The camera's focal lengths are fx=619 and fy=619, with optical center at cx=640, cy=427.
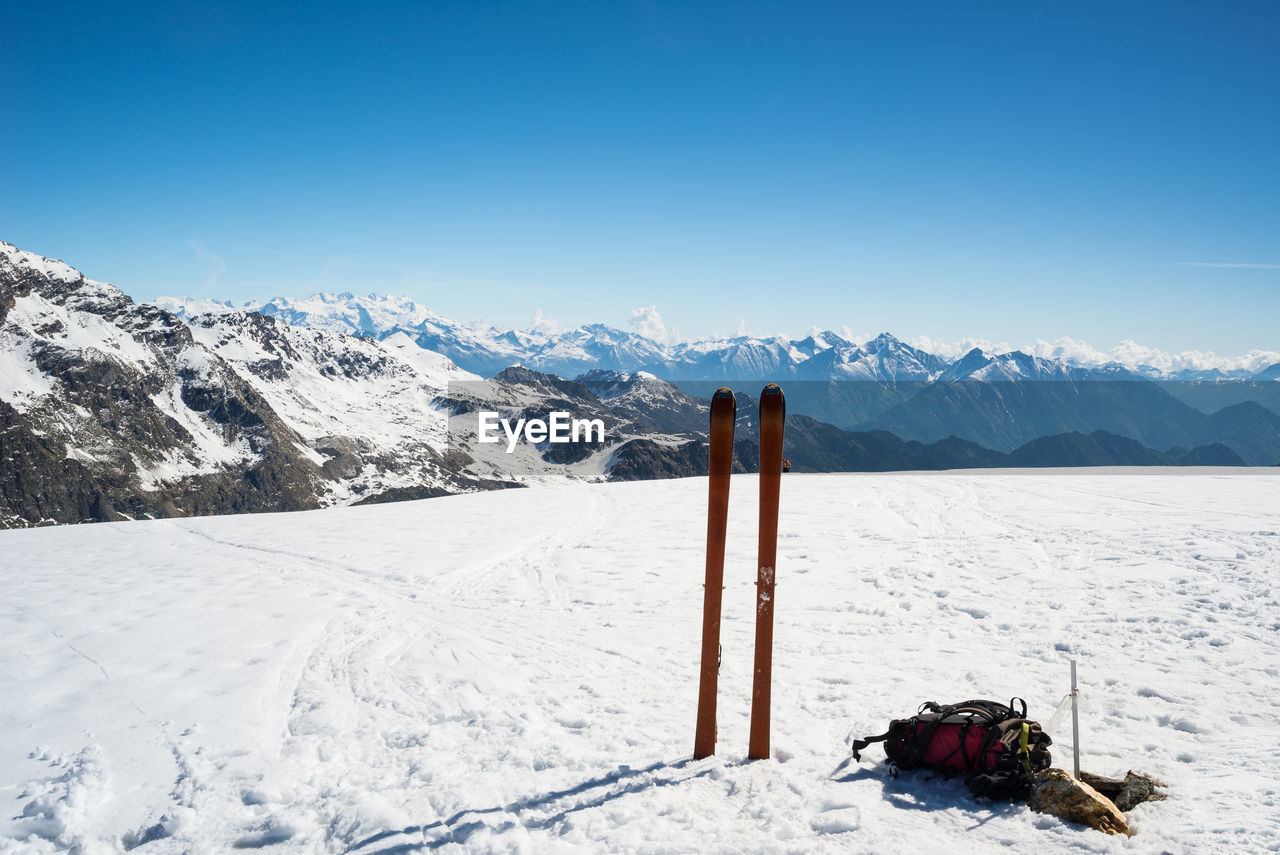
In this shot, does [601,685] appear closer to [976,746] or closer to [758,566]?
[758,566]

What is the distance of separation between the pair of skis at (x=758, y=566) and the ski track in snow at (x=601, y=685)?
0.45m

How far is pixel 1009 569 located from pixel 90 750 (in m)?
17.1

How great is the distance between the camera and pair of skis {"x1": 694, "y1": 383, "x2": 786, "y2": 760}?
6.78m

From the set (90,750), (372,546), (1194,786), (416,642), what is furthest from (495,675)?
(372,546)

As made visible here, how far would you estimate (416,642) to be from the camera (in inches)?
444

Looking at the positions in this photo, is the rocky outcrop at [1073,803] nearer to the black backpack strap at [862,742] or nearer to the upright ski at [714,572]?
the black backpack strap at [862,742]

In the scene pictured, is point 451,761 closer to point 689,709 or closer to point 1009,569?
point 689,709

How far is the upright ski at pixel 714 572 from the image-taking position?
6.96m

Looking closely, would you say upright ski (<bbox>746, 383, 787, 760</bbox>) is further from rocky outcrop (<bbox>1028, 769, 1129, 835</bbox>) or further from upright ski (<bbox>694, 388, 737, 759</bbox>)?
rocky outcrop (<bbox>1028, 769, 1129, 835</bbox>)

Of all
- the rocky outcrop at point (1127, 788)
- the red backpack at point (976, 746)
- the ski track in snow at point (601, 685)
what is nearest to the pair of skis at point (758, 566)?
the ski track in snow at point (601, 685)

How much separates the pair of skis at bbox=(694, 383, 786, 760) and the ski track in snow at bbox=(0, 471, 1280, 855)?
0.45 m

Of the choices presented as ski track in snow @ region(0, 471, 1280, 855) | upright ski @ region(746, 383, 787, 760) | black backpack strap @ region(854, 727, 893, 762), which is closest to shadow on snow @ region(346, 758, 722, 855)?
ski track in snow @ region(0, 471, 1280, 855)

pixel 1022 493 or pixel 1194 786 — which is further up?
pixel 1022 493

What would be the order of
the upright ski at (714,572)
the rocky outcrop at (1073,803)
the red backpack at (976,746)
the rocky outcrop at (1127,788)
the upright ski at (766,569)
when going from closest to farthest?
1. the rocky outcrop at (1073,803)
2. the rocky outcrop at (1127,788)
3. the red backpack at (976,746)
4. the upright ski at (766,569)
5. the upright ski at (714,572)
